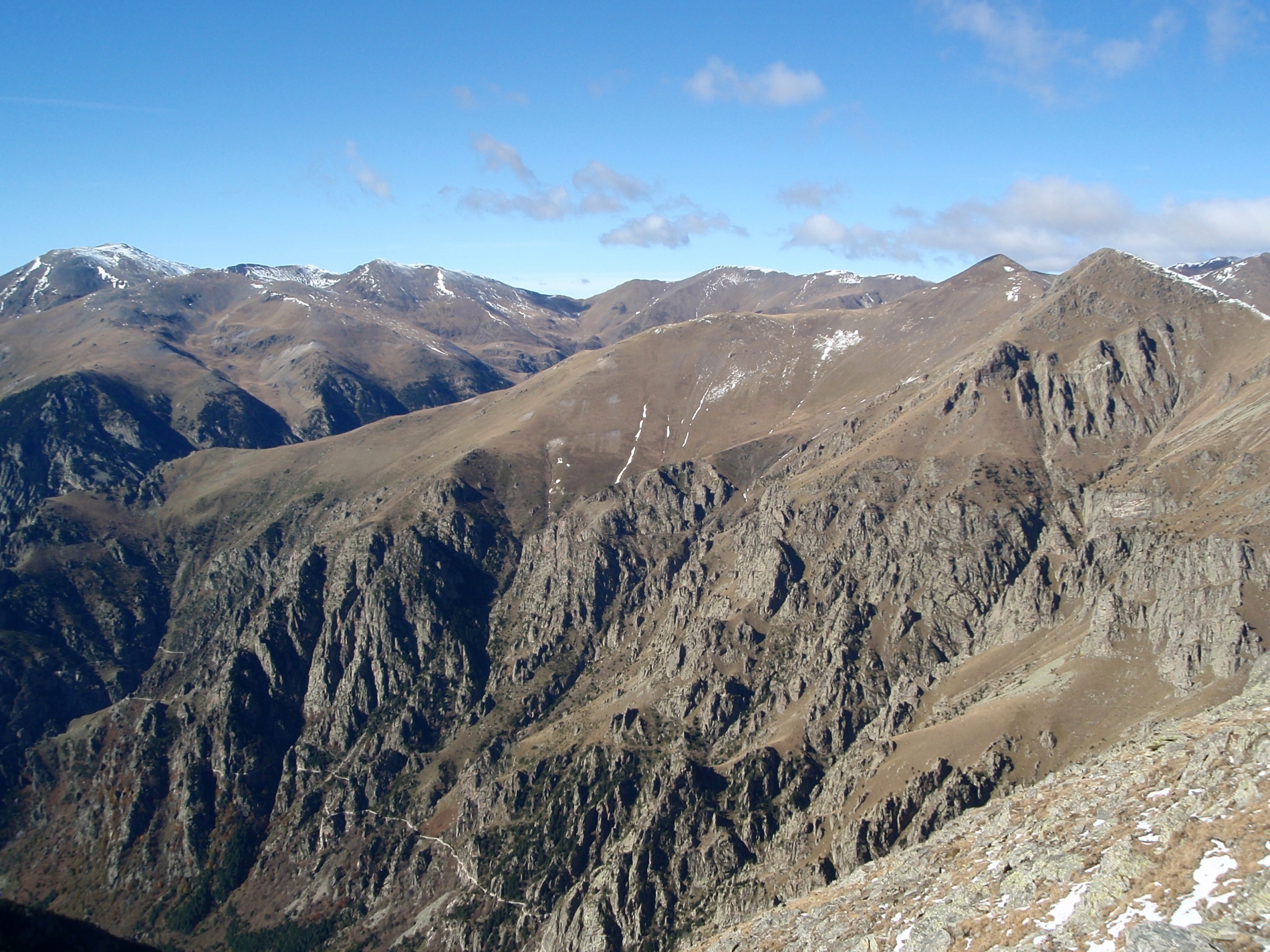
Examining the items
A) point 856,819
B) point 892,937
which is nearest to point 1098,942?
point 892,937

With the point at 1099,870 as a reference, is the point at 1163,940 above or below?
above

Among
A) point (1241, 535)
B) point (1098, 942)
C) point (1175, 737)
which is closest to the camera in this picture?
point (1098, 942)

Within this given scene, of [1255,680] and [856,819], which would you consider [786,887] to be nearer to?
[856,819]

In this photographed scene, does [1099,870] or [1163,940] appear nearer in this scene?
[1163,940]

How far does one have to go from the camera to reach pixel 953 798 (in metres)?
167

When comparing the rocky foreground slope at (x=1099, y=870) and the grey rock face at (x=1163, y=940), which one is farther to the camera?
the rocky foreground slope at (x=1099, y=870)

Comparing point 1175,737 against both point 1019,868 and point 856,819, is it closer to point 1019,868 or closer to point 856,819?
point 1019,868

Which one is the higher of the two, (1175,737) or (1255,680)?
(1175,737)

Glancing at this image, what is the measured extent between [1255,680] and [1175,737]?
6656 centimetres

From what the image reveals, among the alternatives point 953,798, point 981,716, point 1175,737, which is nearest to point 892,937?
point 1175,737

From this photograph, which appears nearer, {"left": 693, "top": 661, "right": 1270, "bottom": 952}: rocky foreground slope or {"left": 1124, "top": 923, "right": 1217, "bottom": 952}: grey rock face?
{"left": 1124, "top": 923, "right": 1217, "bottom": 952}: grey rock face

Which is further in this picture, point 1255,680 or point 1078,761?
point 1078,761

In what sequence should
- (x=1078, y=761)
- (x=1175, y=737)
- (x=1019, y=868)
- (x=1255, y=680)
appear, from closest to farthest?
1. (x=1019, y=868)
2. (x=1175, y=737)
3. (x=1255, y=680)
4. (x=1078, y=761)

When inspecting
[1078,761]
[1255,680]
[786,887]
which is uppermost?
[1255,680]
